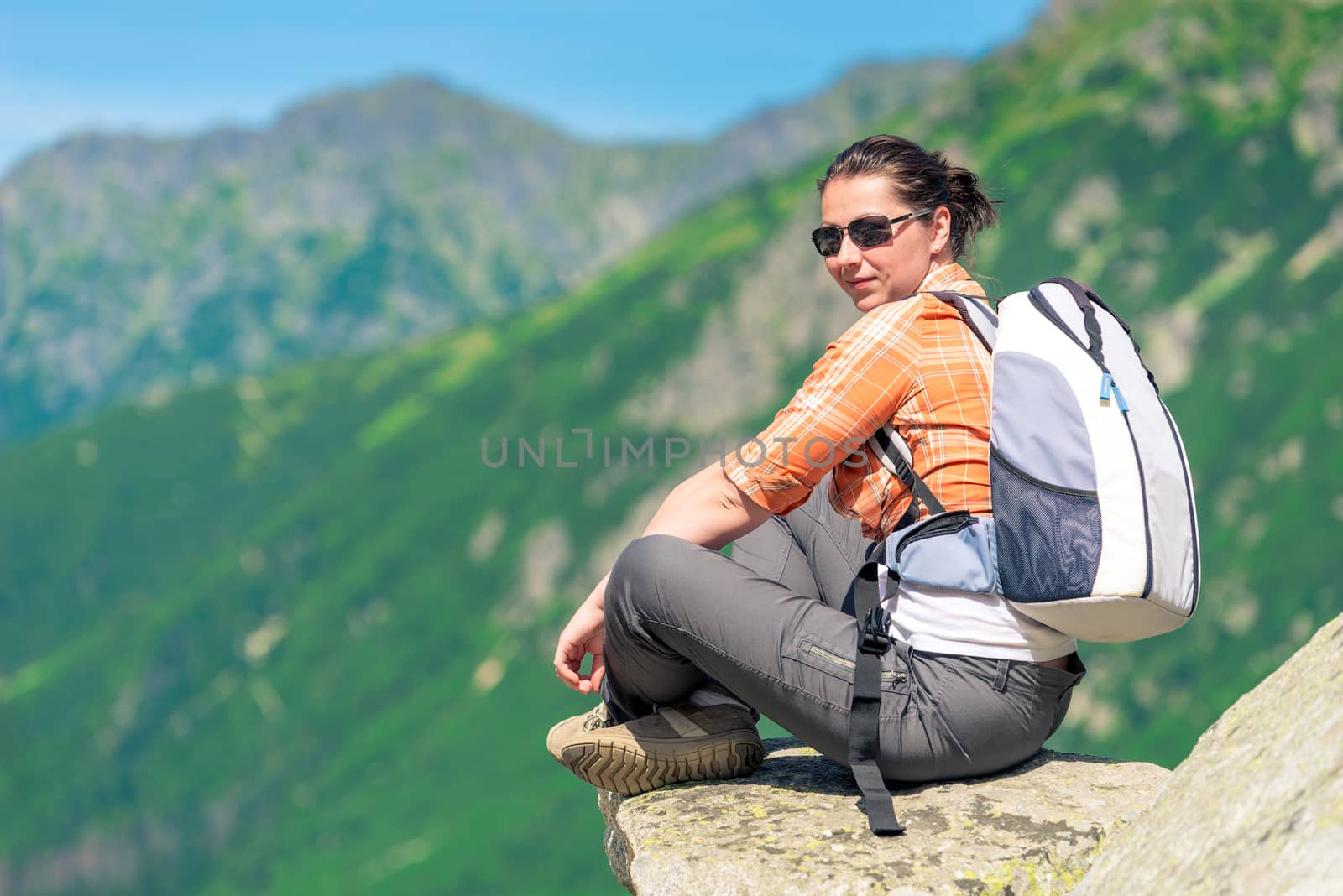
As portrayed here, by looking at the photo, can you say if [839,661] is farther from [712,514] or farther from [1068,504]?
[1068,504]

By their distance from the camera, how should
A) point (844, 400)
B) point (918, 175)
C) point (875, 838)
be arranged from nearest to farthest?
point (844, 400) → point (875, 838) → point (918, 175)

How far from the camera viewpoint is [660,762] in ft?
20.8

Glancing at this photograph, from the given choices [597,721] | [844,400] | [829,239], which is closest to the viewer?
[844,400]

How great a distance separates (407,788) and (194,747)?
37348 mm

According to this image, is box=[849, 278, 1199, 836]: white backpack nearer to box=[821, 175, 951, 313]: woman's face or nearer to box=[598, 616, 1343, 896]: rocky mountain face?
box=[598, 616, 1343, 896]: rocky mountain face

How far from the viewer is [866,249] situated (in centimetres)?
601

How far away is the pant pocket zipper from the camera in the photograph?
5395mm

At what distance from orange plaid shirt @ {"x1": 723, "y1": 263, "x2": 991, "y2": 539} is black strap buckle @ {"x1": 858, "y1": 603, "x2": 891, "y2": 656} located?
47 centimetres

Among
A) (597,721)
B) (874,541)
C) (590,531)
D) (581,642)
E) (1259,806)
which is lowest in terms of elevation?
(590,531)

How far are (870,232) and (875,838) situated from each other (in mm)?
2678

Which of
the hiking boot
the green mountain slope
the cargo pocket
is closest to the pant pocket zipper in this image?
the cargo pocket

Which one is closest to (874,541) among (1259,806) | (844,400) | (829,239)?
(844,400)

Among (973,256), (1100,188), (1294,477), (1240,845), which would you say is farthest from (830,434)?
(1100,188)

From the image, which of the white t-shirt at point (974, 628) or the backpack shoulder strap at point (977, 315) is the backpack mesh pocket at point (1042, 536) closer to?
the white t-shirt at point (974, 628)
